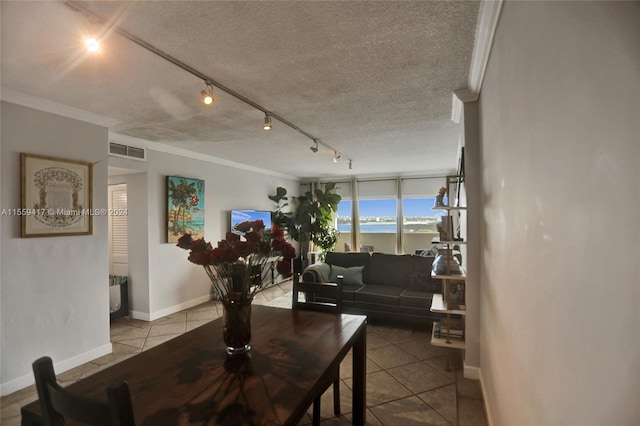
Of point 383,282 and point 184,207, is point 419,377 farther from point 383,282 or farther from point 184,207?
point 184,207

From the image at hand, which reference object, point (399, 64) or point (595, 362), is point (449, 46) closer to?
point (399, 64)

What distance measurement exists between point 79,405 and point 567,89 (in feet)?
4.89

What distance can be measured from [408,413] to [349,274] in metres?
2.35

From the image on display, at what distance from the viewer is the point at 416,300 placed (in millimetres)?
3766

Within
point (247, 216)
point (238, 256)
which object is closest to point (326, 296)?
point (238, 256)

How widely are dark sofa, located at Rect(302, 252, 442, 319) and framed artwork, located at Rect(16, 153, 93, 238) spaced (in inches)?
108

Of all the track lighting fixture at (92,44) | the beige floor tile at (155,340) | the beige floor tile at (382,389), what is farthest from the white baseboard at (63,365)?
the track lighting fixture at (92,44)

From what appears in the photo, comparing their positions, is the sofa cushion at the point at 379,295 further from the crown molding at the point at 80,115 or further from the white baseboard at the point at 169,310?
the crown molding at the point at 80,115

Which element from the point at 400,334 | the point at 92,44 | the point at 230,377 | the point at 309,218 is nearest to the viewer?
the point at 230,377

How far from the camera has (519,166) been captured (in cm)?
121

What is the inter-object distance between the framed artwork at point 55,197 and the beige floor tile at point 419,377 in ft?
11.0

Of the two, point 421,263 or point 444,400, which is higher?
point 421,263

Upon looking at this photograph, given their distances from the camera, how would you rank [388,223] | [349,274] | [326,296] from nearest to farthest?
1. [326,296]
2. [349,274]
3. [388,223]

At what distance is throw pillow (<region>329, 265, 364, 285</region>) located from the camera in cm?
442
